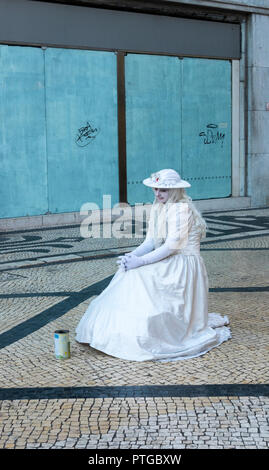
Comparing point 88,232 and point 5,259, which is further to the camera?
point 88,232

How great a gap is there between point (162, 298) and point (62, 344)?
2.79 ft

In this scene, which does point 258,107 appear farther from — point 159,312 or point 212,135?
point 159,312

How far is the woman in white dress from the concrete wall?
394 inches

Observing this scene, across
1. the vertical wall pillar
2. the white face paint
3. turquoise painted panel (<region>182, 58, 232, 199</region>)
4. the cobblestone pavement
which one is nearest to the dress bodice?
the white face paint

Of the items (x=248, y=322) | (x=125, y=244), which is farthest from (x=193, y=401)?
(x=125, y=244)

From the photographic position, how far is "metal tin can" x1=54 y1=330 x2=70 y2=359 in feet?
16.3

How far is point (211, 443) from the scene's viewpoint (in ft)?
11.8

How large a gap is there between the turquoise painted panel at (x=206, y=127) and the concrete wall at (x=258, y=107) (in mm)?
500

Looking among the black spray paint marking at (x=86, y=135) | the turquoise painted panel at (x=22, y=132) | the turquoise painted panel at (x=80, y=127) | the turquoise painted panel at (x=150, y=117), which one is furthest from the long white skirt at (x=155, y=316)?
the turquoise painted panel at (x=150, y=117)

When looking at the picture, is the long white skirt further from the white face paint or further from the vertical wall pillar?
the vertical wall pillar

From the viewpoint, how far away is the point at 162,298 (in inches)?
201

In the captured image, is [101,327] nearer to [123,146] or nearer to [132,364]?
[132,364]
